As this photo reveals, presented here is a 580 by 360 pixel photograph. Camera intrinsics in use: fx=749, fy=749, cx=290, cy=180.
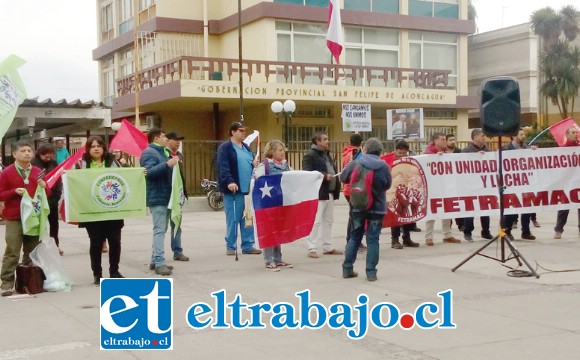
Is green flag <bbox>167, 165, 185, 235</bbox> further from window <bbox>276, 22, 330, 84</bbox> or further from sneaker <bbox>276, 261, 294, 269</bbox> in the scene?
window <bbox>276, 22, 330, 84</bbox>

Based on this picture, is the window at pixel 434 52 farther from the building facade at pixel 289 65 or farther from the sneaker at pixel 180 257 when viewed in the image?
the sneaker at pixel 180 257

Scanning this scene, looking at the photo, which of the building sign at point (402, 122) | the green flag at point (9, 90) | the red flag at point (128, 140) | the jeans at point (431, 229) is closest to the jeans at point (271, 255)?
the jeans at point (431, 229)

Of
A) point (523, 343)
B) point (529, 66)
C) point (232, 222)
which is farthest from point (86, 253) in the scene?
point (529, 66)

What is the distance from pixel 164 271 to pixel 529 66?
4466cm

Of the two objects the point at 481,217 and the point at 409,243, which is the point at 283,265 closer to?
the point at 409,243

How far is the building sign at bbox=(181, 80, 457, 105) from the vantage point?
2639cm

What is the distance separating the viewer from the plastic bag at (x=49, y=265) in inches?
342

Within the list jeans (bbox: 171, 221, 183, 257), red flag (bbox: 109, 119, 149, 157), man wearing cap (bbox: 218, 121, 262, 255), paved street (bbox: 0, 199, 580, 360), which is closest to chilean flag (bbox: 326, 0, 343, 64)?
red flag (bbox: 109, 119, 149, 157)

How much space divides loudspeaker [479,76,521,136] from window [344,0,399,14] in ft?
74.9

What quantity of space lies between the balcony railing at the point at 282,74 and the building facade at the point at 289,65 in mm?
49

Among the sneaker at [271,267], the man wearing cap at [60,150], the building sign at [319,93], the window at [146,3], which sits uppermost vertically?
the window at [146,3]

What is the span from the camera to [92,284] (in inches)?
364

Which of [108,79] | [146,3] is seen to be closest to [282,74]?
[146,3]

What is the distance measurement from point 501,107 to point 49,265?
230 inches
